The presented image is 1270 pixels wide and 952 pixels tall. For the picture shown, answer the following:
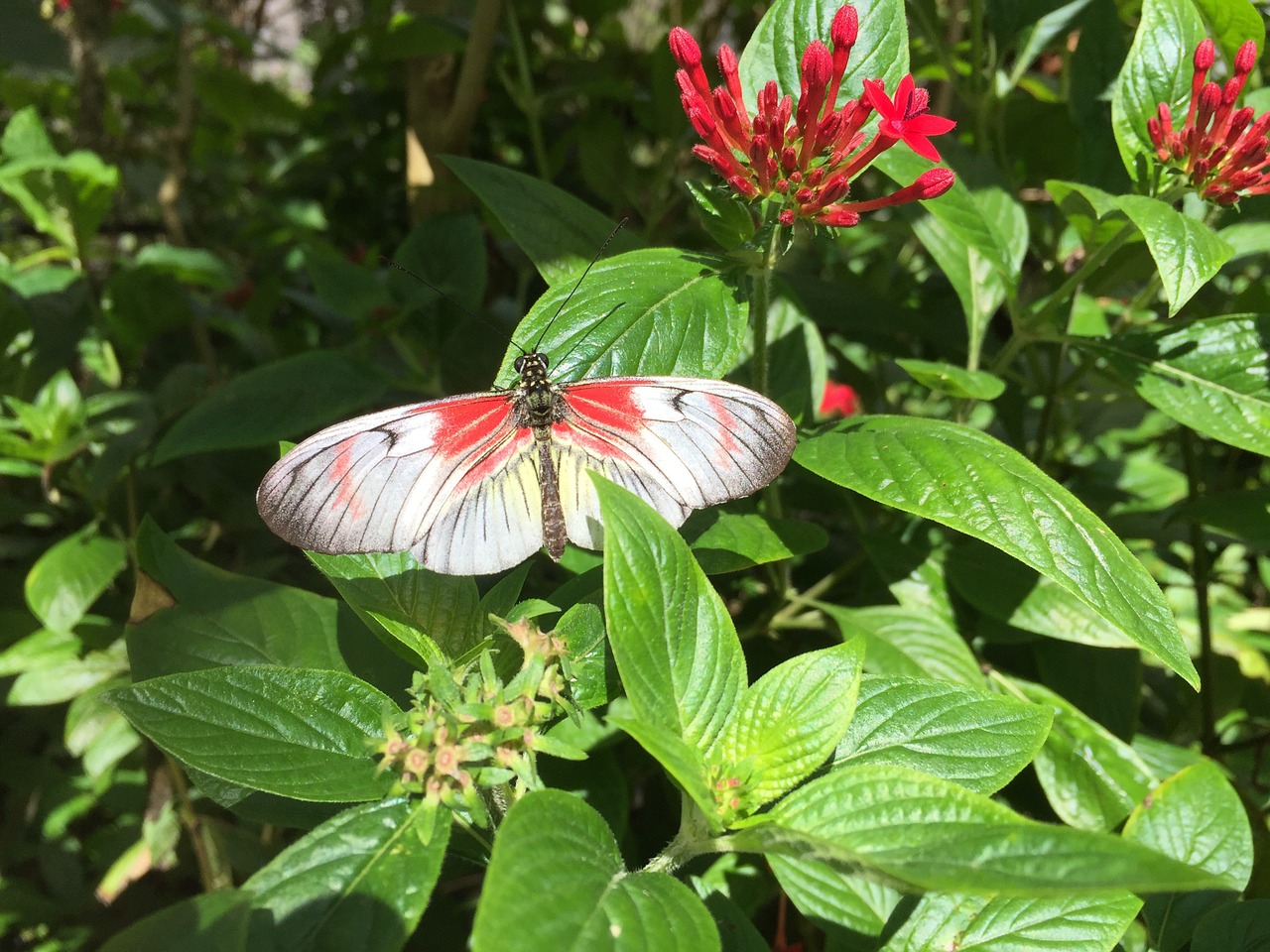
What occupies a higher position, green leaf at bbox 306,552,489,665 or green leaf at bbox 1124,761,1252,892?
green leaf at bbox 306,552,489,665

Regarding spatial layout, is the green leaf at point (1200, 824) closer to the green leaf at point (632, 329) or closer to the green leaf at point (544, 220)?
the green leaf at point (632, 329)

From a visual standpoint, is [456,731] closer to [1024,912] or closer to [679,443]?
[679,443]

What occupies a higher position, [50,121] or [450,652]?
[50,121]

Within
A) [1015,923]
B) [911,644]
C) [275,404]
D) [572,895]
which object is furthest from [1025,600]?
[275,404]

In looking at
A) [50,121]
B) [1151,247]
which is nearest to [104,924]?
[1151,247]

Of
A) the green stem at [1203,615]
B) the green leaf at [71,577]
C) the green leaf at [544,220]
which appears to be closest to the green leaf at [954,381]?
the green leaf at [544,220]

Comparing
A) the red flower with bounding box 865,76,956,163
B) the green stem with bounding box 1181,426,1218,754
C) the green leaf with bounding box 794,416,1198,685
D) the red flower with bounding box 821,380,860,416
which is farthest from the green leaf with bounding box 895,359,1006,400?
the red flower with bounding box 821,380,860,416

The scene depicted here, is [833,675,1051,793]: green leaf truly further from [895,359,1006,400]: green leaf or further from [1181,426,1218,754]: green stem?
[1181,426,1218,754]: green stem
